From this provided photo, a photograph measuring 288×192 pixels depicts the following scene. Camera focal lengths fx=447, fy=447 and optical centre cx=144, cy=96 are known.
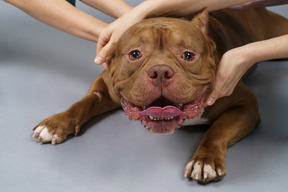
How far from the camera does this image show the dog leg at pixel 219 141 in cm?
286

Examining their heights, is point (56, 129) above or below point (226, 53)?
below

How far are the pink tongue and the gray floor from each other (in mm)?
495

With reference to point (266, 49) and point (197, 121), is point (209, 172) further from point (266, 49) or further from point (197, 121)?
point (266, 49)

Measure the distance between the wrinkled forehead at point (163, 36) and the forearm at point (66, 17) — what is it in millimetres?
824

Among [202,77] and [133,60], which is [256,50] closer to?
[202,77]

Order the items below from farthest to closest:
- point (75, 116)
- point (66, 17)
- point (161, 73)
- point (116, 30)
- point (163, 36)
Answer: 1. point (66, 17)
2. point (75, 116)
3. point (116, 30)
4. point (163, 36)
5. point (161, 73)

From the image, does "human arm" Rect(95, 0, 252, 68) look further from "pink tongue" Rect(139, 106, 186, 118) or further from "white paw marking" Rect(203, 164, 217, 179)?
"white paw marking" Rect(203, 164, 217, 179)

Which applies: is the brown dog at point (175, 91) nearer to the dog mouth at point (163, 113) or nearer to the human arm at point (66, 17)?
the dog mouth at point (163, 113)

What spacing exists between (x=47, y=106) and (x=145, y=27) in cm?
144

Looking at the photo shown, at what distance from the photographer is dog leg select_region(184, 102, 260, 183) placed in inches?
112

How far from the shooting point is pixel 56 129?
11.1 ft

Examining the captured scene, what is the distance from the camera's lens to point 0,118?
3717 mm

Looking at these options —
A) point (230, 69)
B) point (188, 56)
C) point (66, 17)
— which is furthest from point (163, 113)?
point (66, 17)

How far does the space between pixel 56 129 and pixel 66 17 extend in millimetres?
1042
